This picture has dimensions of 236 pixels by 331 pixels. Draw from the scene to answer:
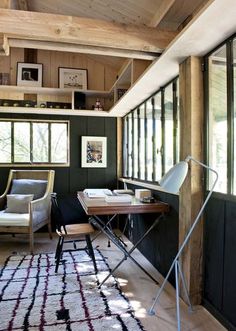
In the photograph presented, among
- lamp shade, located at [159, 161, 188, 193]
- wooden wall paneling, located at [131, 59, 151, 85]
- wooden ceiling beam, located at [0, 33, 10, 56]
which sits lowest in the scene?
lamp shade, located at [159, 161, 188, 193]

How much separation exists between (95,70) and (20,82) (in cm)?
131

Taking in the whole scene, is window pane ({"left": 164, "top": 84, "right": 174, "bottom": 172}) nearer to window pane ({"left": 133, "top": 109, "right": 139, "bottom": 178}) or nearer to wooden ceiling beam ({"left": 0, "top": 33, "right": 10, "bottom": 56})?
window pane ({"left": 133, "top": 109, "right": 139, "bottom": 178})

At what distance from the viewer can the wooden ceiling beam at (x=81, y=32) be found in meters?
2.03

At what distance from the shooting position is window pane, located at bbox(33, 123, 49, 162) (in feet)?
15.8

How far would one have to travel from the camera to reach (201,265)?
2.28 meters

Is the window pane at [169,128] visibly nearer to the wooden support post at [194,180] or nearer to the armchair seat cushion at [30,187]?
the wooden support post at [194,180]

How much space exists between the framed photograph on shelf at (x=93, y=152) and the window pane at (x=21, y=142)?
946 millimetres

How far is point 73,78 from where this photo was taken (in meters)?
4.87

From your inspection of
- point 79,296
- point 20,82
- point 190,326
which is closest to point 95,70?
point 20,82

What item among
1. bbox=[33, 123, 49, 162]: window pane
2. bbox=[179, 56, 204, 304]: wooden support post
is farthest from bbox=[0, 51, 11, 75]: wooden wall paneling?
bbox=[179, 56, 204, 304]: wooden support post

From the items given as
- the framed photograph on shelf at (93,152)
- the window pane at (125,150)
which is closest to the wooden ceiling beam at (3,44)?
the framed photograph on shelf at (93,152)

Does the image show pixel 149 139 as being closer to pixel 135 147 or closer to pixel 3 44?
pixel 135 147

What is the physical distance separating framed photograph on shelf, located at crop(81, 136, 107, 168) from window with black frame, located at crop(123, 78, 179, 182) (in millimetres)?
479

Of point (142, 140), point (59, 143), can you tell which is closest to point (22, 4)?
point (59, 143)
